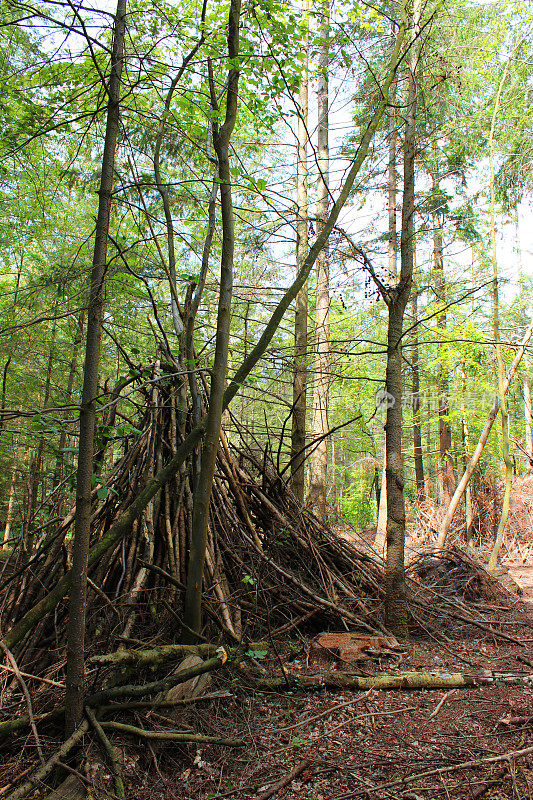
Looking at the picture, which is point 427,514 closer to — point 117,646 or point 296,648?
point 296,648

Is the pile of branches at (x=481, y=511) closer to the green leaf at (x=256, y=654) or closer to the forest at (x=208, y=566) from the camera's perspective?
the forest at (x=208, y=566)

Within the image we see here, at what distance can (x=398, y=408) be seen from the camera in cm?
430

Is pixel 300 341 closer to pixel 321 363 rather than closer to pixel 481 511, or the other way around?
pixel 321 363

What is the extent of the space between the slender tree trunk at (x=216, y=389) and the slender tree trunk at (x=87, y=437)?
0.75 m

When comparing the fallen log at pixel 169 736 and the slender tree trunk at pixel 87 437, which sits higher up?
the slender tree trunk at pixel 87 437

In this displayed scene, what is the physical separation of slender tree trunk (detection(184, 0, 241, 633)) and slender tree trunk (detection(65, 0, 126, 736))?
75 centimetres

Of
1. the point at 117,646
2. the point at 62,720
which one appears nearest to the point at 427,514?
the point at 117,646

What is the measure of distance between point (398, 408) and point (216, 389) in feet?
6.57

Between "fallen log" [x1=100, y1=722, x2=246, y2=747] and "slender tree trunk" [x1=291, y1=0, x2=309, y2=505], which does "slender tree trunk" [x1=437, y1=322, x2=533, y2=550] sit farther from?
"fallen log" [x1=100, y1=722, x2=246, y2=747]

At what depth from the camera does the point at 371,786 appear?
217 centimetres

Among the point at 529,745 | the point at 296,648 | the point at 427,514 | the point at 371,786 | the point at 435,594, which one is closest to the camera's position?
the point at 371,786

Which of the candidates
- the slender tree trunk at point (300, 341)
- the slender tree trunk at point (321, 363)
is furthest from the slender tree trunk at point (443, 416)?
A: the slender tree trunk at point (300, 341)

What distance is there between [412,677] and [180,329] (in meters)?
3.43

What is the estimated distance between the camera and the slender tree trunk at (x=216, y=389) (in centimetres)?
307
